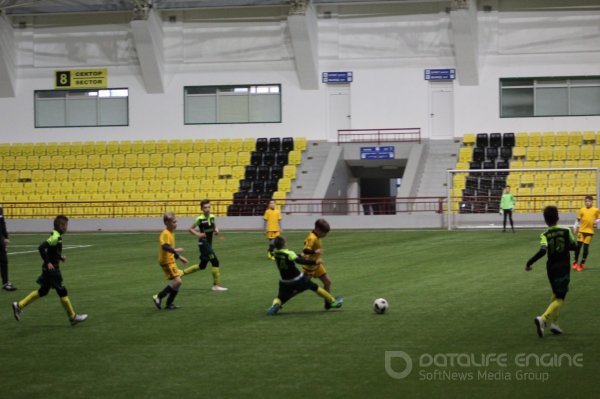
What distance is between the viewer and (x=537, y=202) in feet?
133

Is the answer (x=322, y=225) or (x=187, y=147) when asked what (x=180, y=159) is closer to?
(x=187, y=147)

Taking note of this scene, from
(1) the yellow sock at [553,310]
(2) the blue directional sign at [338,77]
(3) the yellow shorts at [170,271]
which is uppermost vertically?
(2) the blue directional sign at [338,77]

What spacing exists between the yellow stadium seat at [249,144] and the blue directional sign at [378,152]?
535 cm

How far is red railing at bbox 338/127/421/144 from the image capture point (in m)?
47.8

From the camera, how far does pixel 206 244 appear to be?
19141mm

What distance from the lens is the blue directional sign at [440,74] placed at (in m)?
47.1

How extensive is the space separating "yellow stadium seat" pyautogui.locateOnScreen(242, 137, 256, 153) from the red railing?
4.21 m

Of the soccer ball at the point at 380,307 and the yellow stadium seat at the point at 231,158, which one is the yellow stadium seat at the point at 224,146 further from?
the soccer ball at the point at 380,307

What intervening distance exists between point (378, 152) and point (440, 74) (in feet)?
15.9

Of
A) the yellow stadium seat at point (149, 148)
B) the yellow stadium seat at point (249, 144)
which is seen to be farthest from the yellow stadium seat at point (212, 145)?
the yellow stadium seat at point (149, 148)

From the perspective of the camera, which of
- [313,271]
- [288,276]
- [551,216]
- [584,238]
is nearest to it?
[551,216]

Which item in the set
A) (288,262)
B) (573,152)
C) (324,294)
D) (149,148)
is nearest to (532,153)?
(573,152)

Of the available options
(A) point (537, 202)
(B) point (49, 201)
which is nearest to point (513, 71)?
(A) point (537, 202)

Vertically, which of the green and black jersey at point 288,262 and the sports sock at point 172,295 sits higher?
the green and black jersey at point 288,262
